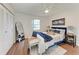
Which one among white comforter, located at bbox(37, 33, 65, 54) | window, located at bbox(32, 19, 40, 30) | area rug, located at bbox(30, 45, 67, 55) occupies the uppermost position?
window, located at bbox(32, 19, 40, 30)

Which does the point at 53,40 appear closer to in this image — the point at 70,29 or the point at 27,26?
the point at 70,29

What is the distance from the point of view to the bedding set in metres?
2.02

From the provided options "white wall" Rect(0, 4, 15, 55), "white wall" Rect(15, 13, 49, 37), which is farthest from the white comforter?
"white wall" Rect(0, 4, 15, 55)

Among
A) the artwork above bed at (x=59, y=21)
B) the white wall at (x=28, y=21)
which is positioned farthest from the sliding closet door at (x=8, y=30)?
the artwork above bed at (x=59, y=21)

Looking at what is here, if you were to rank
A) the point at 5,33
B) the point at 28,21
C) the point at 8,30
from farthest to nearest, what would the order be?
the point at 8,30 → the point at 5,33 → the point at 28,21

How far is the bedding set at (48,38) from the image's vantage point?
2023 millimetres

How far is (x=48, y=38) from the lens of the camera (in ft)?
6.75

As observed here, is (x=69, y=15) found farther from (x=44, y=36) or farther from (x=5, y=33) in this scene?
(x=5, y=33)

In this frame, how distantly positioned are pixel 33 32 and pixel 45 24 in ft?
0.95

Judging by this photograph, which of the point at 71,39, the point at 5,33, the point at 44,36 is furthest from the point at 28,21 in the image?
the point at 71,39

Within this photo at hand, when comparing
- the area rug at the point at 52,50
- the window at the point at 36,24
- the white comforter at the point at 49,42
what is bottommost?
the area rug at the point at 52,50

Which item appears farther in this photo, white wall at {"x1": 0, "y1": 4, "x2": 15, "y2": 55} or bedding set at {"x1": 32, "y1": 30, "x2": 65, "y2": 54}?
white wall at {"x1": 0, "y1": 4, "x2": 15, "y2": 55}

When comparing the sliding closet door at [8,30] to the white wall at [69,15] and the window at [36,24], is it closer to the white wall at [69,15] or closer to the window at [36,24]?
the window at [36,24]

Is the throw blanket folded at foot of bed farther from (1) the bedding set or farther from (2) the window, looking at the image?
(2) the window
